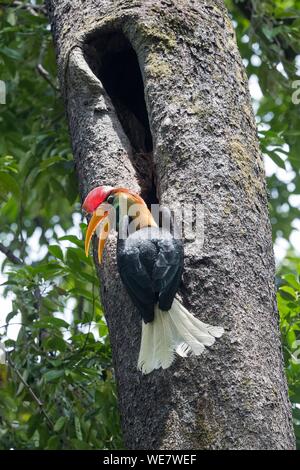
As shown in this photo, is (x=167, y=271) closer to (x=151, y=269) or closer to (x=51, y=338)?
(x=151, y=269)

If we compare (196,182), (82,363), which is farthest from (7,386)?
(196,182)

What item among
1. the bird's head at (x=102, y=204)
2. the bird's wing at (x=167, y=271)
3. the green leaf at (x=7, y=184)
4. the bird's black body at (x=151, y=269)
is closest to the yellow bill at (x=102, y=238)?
the bird's head at (x=102, y=204)

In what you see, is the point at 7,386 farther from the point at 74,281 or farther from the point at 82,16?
the point at 82,16

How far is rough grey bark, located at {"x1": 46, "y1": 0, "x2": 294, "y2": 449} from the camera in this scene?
2.40 metres

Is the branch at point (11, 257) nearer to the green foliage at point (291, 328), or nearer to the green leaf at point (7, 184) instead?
the green leaf at point (7, 184)

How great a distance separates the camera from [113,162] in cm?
307

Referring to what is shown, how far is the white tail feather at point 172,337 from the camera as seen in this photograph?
246cm

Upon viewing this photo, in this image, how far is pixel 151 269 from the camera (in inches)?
107

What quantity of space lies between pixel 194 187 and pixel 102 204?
325 millimetres

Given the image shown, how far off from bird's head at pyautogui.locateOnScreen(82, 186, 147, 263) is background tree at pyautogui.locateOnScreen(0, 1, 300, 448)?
23.6 inches

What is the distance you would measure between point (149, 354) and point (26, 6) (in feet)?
9.76

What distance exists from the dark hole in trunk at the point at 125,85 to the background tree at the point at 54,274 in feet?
1.61

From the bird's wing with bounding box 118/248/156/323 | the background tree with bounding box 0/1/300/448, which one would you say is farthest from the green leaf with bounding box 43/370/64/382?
the bird's wing with bounding box 118/248/156/323

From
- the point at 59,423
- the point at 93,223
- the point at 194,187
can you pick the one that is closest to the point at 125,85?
the point at 93,223
